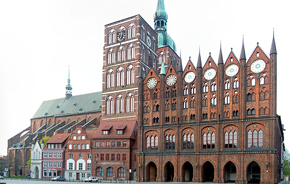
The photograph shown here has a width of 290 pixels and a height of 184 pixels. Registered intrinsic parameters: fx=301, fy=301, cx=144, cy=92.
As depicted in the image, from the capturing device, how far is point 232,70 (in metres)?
55.9

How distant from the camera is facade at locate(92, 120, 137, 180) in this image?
6744cm

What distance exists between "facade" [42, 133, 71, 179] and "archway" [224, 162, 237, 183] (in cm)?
4322

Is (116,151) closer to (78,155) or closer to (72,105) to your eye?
(78,155)

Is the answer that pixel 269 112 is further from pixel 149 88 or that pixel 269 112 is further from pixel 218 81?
pixel 149 88

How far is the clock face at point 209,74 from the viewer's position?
5788cm

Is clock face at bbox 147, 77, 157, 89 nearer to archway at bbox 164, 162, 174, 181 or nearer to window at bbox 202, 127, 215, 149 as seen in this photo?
window at bbox 202, 127, 215, 149

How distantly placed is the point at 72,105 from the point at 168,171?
54.3m

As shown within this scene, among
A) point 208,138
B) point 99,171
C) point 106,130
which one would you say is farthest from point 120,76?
point 208,138

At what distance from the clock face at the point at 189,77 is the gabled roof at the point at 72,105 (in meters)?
40.0

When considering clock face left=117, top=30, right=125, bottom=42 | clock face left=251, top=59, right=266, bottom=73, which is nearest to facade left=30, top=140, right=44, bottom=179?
clock face left=117, top=30, right=125, bottom=42

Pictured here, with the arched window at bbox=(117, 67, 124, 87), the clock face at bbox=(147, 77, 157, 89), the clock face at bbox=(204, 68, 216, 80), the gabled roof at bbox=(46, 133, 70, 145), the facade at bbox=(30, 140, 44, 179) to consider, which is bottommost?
the facade at bbox=(30, 140, 44, 179)

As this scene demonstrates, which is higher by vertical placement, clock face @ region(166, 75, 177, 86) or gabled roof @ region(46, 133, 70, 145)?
clock face @ region(166, 75, 177, 86)

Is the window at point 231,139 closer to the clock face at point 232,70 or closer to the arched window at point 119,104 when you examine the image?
the clock face at point 232,70

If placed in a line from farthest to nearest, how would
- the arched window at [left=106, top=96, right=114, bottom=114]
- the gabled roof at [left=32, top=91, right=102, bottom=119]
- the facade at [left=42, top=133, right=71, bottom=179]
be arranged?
the gabled roof at [left=32, top=91, right=102, bottom=119] < the facade at [left=42, top=133, right=71, bottom=179] < the arched window at [left=106, top=96, right=114, bottom=114]
